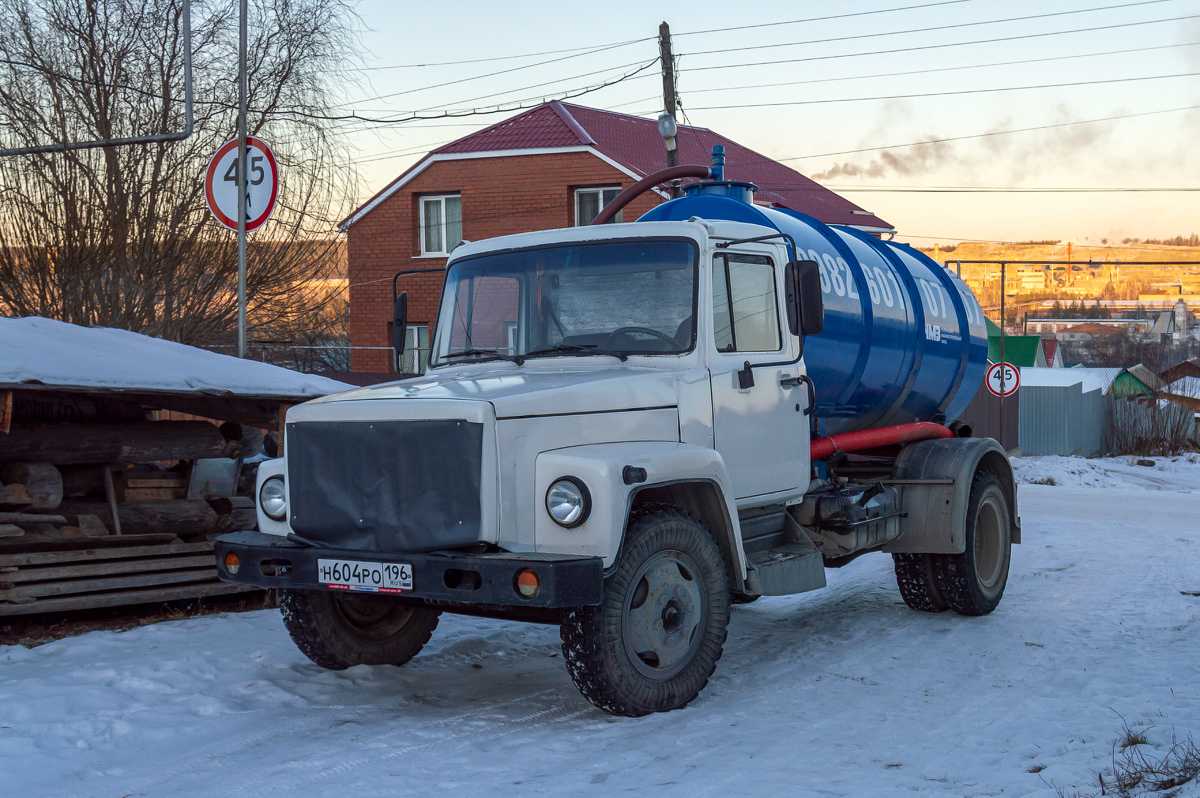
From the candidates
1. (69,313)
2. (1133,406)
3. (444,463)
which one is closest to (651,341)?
(444,463)

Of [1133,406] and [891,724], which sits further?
[1133,406]

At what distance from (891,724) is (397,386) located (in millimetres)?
2942

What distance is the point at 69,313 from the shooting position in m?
13.5

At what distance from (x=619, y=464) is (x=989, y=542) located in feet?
15.6

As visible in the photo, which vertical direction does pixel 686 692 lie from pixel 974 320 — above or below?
below

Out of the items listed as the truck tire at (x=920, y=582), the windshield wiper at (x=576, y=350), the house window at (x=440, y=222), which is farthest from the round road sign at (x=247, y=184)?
the house window at (x=440, y=222)

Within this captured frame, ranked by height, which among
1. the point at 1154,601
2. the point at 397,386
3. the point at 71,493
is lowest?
the point at 1154,601

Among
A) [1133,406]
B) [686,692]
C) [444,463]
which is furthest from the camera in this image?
[1133,406]

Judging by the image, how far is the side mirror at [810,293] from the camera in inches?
249

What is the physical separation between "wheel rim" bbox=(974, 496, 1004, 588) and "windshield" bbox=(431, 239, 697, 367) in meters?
3.72

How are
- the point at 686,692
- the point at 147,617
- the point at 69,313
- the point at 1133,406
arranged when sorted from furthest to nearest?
1. the point at 1133,406
2. the point at 69,313
3. the point at 147,617
4. the point at 686,692

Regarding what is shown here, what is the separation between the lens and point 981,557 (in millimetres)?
8766

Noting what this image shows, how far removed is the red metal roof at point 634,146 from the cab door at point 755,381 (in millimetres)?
17264

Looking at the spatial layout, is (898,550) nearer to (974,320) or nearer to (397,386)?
(974,320)
